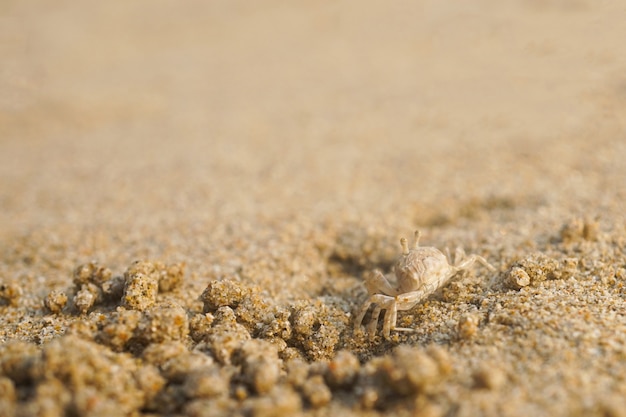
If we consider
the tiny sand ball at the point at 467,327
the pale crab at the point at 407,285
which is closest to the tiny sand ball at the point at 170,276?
the pale crab at the point at 407,285

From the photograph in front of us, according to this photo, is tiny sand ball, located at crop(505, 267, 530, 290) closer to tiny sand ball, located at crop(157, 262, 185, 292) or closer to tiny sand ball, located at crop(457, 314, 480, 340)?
tiny sand ball, located at crop(457, 314, 480, 340)

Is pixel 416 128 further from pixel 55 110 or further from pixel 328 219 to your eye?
pixel 55 110

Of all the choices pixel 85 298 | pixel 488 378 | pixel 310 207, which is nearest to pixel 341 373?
pixel 488 378

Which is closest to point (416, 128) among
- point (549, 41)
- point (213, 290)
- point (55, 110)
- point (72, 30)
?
point (549, 41)

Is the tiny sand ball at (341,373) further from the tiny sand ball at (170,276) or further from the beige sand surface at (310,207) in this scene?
the tiny sand ball at (170,276)

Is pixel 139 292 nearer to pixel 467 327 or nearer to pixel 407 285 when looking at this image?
pixel 407 285

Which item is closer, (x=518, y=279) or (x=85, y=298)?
(x=518, y=279)
